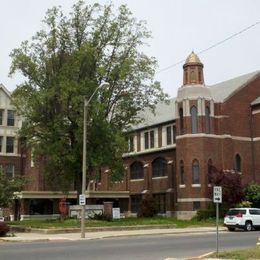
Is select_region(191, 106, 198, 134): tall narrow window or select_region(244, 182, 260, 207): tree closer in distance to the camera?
select_region(244, 182, 260, 207): tree

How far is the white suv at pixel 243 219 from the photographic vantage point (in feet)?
128

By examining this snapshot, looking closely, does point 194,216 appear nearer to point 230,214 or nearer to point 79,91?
point 230,214

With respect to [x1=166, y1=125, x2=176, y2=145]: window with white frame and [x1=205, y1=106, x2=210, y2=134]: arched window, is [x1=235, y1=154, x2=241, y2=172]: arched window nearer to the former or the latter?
[x1=205, y1=106, x2=210, y2=134]: arched window

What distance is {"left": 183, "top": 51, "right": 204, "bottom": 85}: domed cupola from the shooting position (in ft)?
182

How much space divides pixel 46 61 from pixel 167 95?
11459 mm

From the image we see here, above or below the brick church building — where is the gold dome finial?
above

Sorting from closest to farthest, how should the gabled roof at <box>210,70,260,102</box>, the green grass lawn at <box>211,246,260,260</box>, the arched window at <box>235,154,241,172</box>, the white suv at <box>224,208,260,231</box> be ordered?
the green grass lawn at <box>211,246,260,260</box> → the white suv at <box>224,208,260,231</box> → the arched window at <box>235,154,241,172</box> → the gabled roof at <box>210,70,260,102</box>

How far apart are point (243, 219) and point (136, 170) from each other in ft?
94.8

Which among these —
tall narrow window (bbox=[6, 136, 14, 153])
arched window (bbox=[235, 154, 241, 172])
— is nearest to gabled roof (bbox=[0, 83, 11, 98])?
tall narrow window (bbox=[6, 136, 14, 153])

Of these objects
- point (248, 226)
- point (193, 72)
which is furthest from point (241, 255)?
point (193, 72)

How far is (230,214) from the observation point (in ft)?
131

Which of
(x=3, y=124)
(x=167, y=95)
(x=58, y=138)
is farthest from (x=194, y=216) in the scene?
(x=3, y=124)

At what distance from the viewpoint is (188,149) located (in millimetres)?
54031

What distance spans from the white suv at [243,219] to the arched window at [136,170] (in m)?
26.1
